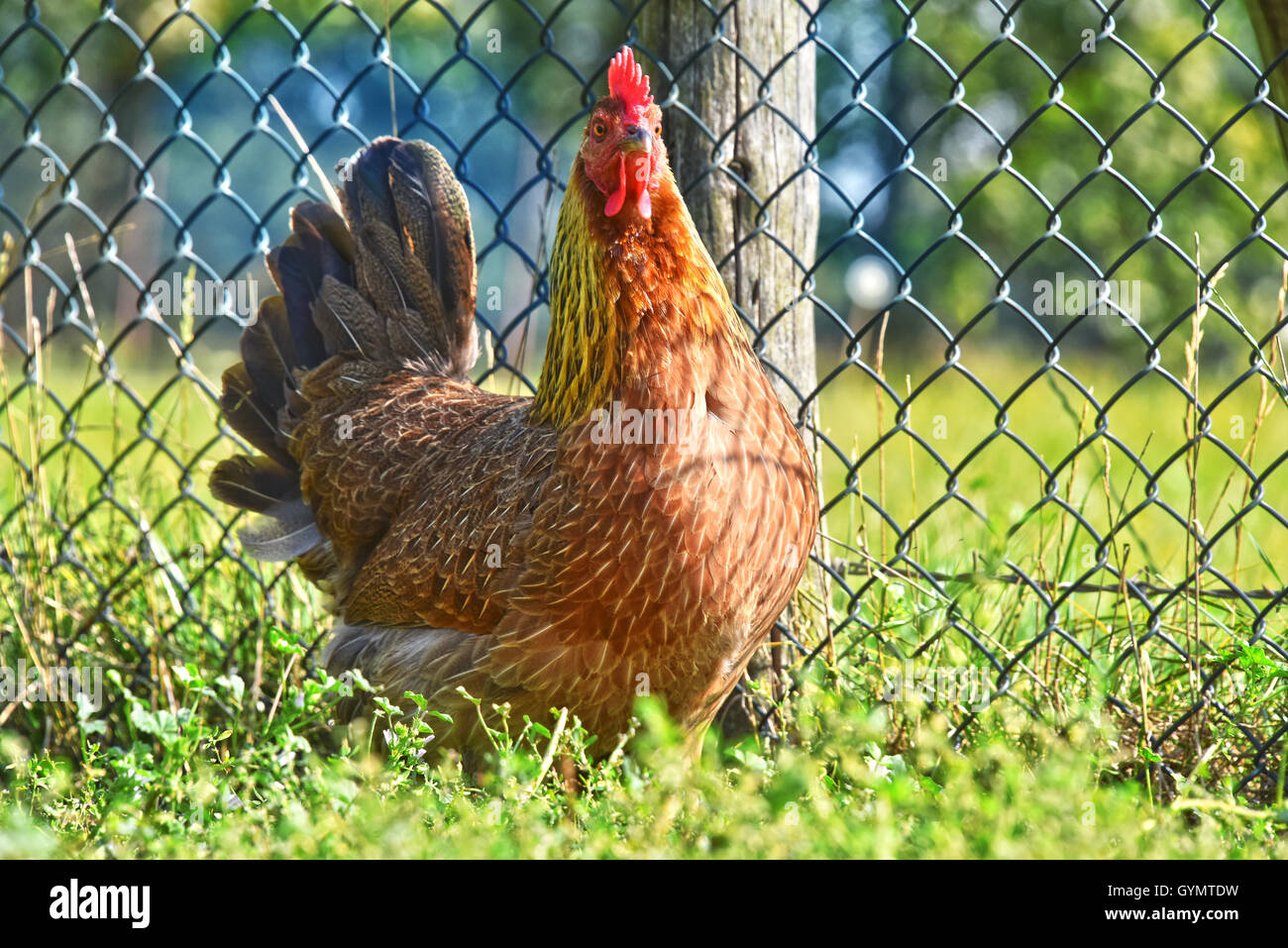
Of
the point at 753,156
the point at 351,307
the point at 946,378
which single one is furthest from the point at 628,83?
the point at 946,378

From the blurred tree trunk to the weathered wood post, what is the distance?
1.07 m

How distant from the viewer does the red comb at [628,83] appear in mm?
2311

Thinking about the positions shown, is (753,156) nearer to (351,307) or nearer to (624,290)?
(624,290)

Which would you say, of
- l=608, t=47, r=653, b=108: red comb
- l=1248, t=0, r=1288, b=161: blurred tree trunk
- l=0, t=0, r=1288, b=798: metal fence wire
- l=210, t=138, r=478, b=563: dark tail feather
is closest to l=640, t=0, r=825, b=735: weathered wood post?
l=0, t=0, r=1288, b=798: metal fence wire

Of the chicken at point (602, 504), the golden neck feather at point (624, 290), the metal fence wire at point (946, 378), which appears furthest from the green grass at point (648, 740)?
the golden neck feather at point (624, 290)

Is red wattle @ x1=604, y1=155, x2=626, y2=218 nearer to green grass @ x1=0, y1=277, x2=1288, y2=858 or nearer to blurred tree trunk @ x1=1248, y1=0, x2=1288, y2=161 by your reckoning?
green grass @ x1=0, y1=277, x2=1288, y2=858

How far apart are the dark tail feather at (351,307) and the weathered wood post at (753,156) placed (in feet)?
2.35

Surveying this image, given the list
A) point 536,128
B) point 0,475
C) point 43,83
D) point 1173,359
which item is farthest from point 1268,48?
point 43,83

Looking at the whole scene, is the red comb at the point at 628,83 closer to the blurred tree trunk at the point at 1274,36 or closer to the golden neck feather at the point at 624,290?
the golden neck feather at the point at 624,290

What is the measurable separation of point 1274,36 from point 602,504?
195 cm

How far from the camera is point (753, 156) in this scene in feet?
9.39

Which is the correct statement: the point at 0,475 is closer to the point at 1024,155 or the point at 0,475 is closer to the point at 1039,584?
the point at 1039,584

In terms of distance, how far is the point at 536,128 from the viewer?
18.0 metres

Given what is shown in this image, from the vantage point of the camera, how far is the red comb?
Answer: 2311mm
